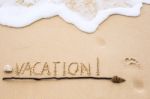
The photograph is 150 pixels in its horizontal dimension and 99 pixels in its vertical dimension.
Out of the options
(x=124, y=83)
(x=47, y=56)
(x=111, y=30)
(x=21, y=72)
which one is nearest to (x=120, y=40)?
(x=111, y=30)

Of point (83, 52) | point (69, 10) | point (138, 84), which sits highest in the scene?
point (69, 10)

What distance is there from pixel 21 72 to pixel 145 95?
0.51 metres

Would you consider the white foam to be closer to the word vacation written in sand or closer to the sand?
the sand

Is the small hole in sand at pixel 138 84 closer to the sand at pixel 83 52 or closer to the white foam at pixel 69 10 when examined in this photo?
the sand at pixel 83 52

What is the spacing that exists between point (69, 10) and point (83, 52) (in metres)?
0.21

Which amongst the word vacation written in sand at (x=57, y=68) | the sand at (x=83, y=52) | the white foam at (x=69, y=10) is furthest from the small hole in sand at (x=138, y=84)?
the white foam at (x=69, y=10)

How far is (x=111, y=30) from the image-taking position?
4.61 ft

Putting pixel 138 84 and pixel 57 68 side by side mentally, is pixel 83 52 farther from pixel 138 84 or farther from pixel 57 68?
pixel 138 84

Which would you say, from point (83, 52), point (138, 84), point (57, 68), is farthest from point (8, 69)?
point (138, 84)

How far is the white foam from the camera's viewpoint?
1.41m

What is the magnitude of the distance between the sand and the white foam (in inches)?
1.0

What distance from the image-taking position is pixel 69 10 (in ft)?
4.71

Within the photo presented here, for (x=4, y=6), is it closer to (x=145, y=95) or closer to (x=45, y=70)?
(x=45, y=70)

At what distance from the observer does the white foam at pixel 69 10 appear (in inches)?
55.5
